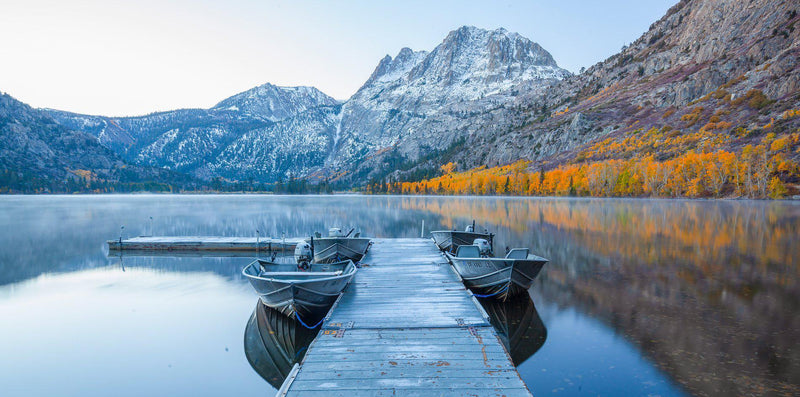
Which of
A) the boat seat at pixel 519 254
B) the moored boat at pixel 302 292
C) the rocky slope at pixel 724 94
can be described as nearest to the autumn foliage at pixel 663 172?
the rocky slope at pixel 724 94

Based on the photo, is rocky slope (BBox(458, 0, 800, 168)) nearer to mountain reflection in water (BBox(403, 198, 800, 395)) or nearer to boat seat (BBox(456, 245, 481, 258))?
mountain reflection in water (BBox(403, 198, 800, 395))

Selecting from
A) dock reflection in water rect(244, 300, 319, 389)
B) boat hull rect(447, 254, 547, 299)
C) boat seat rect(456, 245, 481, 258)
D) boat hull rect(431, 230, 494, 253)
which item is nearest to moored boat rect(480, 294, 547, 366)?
boat hull rect(447, 254, 547, 299)

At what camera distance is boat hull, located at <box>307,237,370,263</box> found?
3017cm

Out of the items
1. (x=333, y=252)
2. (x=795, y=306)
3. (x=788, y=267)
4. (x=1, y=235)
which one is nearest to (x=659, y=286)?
(x=795, y=306)

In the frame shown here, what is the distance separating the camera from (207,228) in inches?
2164

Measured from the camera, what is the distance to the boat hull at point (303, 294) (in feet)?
49.4

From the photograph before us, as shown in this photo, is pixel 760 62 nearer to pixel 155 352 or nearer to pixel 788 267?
pixel 788 267

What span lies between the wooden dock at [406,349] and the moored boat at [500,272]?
5.71 ft

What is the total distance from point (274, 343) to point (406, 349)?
20.6 feet

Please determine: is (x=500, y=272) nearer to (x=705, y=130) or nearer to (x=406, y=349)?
(x=406, y=349)

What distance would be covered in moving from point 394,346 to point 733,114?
553 ft

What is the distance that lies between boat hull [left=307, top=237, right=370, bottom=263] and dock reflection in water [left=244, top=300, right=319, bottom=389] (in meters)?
12.4

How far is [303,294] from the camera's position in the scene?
15203 mm

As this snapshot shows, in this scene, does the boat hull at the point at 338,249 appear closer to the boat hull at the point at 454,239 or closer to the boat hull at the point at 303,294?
the boat hull at the point at 454,239
